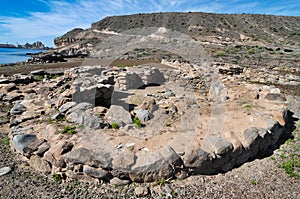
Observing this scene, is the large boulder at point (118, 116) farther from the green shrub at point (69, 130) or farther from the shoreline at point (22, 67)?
the shoreline at point (22, 67)

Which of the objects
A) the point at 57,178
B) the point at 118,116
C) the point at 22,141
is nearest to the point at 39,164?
the point at 57,178

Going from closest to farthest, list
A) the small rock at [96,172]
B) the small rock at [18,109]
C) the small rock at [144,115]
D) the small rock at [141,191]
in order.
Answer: the small rock at [141,191] < the small rock at [96,172] < the small rock at [144,115] < the small rock at [18,109]

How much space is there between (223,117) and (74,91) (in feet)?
18.0

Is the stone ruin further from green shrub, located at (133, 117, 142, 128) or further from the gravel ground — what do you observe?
the gravel ground

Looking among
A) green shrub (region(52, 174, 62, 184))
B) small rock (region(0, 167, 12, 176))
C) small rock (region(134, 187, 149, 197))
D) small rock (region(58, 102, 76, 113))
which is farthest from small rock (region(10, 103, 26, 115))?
small rock (region(134, 187, 149, 197))

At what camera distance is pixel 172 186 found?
4082 mm

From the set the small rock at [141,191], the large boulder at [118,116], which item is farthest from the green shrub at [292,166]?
the large boulder at [118,116]

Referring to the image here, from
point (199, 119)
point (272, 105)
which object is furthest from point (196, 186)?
point (272, 105)

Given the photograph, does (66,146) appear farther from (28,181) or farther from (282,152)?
(282,152)

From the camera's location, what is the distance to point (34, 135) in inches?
201

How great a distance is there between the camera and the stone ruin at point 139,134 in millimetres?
4129

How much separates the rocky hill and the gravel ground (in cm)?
4832

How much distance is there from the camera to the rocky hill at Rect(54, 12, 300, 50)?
171 ft

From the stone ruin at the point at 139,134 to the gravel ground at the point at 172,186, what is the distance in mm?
176
